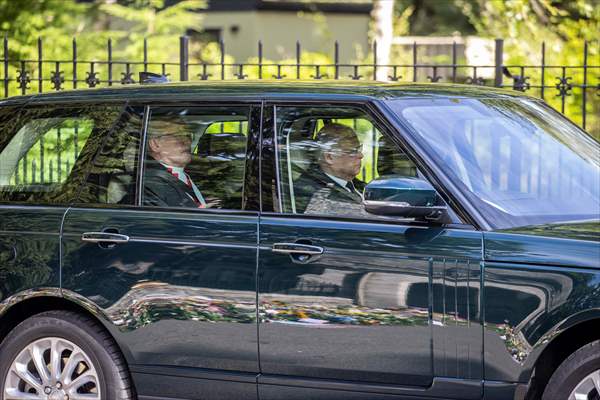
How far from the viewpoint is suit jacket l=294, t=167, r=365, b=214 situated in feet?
16.2

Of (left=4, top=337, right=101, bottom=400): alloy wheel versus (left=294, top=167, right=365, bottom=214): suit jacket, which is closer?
(left=294, top=167, right=365, bottom=214): suit jacket

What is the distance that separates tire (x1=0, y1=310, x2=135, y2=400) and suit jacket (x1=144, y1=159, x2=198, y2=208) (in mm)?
653

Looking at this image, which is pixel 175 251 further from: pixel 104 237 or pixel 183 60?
pixel 183 60

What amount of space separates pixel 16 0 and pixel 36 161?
1069 centimetres

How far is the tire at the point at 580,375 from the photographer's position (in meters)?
4.25

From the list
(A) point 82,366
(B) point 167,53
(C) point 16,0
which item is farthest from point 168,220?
(B) point 167,53

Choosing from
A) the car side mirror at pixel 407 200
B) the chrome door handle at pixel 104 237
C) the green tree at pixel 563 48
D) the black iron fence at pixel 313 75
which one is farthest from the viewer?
the green tree at pixel 563 48

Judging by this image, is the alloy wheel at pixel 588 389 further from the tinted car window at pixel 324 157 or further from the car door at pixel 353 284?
the tinted car window at pixel 324 157

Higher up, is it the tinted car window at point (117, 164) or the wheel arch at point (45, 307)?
the tinted car window at point (117, 164)

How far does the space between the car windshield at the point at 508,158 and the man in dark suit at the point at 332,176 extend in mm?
304

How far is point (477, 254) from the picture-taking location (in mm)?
4457

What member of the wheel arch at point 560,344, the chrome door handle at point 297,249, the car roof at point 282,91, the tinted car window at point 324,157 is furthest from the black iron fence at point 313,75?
the wheel arch at point 560,344

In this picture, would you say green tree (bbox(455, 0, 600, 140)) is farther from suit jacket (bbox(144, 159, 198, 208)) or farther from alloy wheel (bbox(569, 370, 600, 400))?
alloy wheel (bbox(569, 370, 600, 400))

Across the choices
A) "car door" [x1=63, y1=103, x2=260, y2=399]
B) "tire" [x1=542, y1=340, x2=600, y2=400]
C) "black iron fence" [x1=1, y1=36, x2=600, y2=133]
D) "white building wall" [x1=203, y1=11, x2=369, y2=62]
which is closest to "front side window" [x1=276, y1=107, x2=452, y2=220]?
"car door" [x1=63, y1=103, x2=260, y2=399]
